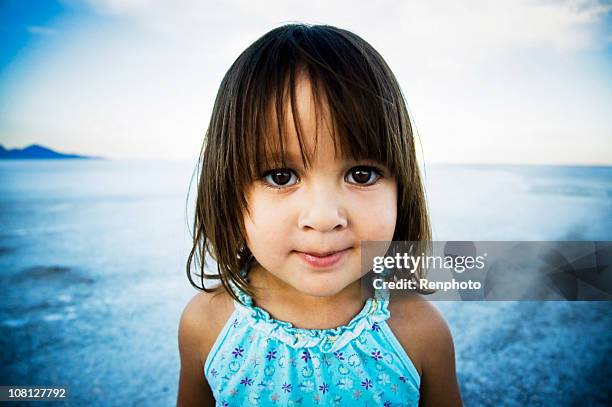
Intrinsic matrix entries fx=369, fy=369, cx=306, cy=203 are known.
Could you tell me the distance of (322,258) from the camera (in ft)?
2.81

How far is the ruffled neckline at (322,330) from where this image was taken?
997 mm

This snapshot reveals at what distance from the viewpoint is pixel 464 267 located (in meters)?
1.17

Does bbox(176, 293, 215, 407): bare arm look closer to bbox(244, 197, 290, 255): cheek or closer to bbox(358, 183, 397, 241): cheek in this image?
bbox(244, 197, 290, 255): cheek

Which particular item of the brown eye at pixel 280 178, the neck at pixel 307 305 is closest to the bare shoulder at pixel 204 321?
the neck at pixel 307 305

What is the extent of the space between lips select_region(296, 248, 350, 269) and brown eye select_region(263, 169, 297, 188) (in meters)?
0.17

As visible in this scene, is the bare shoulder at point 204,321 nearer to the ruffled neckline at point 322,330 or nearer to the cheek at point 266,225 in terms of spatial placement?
the ruffled neckline at point 322,330

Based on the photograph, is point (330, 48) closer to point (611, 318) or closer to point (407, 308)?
point (407, 308)

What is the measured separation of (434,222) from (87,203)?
5.66 metres

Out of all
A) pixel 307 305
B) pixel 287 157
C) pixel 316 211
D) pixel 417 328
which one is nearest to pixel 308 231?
pixel 316 211

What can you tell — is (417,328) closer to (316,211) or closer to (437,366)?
(437,366)

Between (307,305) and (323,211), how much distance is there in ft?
1.28

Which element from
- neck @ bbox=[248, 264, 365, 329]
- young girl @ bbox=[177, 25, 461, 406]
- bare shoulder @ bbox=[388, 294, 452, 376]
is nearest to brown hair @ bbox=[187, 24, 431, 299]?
young girl @ bbox=[177, 25, 461, 406]

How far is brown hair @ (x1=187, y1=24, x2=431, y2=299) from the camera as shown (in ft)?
2.70

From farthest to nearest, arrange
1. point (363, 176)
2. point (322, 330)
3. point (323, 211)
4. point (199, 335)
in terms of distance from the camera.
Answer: point (199, 335) → point (322, 330) → point (363, 176) → point (323, 211)
